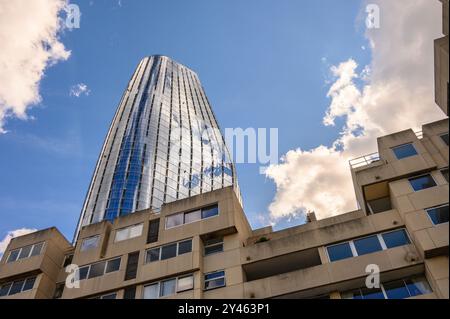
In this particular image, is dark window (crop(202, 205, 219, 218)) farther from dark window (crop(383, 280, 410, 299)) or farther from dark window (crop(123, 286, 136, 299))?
dark window (crop(383, 280, 410, 299))

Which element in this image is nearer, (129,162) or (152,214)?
(152,214)

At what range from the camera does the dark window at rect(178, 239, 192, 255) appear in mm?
26297

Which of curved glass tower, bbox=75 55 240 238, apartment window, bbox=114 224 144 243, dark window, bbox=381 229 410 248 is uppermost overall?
curved glass tower, bbox=75 55 240 238

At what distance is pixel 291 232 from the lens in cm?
2872

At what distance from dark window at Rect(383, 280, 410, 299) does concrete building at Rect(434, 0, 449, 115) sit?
10.4 meters

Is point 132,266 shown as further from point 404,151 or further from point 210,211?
point 404,151

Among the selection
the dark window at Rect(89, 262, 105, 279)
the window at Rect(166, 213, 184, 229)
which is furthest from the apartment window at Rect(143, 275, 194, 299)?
the window at Rect(166, 213, 184, 229)

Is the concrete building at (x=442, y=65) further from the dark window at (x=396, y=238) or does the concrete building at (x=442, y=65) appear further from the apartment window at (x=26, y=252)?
the apartment window at (x=26, y=252)

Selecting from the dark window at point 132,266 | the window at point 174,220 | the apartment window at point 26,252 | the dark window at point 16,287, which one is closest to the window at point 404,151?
the window at point 174,220

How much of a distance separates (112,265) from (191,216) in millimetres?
6114

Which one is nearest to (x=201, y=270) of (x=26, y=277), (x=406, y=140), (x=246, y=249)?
(x=246, y=249)
